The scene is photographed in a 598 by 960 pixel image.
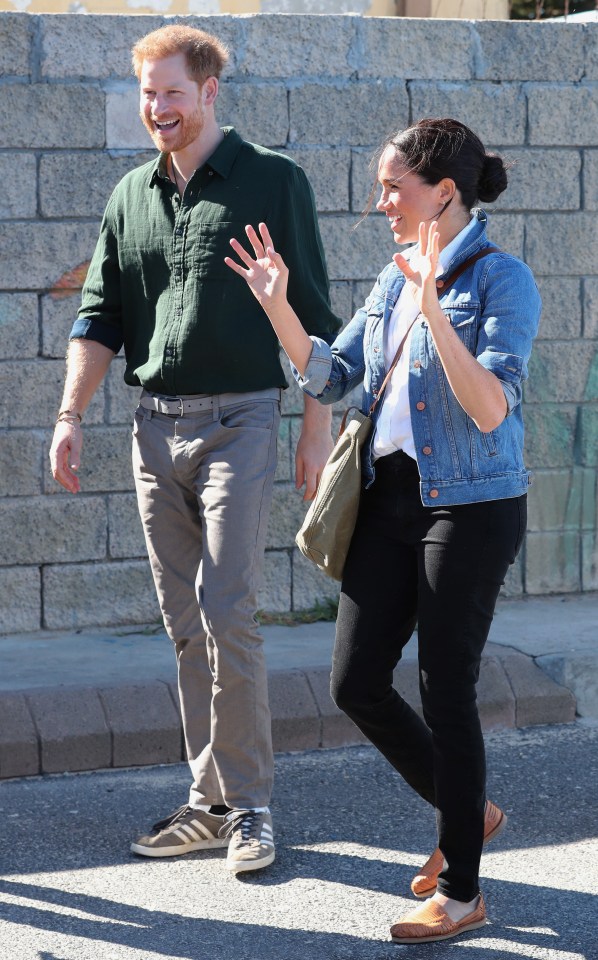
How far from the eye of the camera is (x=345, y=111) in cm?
600

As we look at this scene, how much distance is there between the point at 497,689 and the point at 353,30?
285 cm

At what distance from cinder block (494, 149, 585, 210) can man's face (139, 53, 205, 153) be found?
8.77ft

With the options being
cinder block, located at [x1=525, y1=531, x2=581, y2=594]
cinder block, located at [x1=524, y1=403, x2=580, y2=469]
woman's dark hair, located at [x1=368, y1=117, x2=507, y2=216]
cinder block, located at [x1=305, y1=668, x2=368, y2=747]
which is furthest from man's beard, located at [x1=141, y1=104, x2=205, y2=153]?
cinder block, located at [x1=525, y1=531, x2=581, y2=594]

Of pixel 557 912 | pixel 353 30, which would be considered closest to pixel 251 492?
pixel 557 912

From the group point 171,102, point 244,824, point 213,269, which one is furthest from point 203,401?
point 244,824

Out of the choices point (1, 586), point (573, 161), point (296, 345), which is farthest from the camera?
point (573, 161)

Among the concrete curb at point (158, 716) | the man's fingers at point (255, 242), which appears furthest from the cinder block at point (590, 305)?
the man's fingers at point (255, 242)

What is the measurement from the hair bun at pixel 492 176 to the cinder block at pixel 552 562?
3.24m

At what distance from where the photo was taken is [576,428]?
643cm

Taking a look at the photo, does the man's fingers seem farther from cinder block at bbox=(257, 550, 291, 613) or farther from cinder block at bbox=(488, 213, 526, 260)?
cinder block at bbox=(488, 213, 526, 260)

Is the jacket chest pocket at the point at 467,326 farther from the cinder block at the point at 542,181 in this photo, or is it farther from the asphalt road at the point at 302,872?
A: the cinder block at the point at 542,181

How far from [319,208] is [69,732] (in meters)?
2.56

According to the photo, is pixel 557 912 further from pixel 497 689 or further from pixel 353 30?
pixel 353 30

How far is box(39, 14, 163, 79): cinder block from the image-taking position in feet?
18.6
